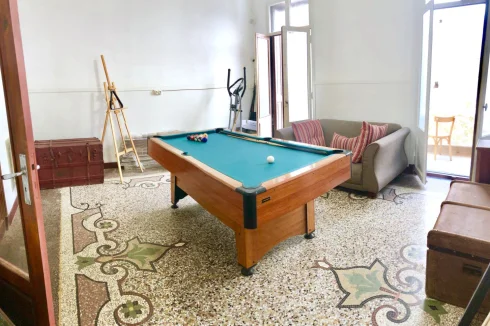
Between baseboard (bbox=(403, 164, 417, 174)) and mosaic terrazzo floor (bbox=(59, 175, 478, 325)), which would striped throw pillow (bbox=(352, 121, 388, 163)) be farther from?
baseboard (bbox=(403, 164, 417, 174))

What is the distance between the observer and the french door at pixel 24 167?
143 cm

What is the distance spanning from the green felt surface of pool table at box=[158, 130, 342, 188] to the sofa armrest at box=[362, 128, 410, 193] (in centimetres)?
113

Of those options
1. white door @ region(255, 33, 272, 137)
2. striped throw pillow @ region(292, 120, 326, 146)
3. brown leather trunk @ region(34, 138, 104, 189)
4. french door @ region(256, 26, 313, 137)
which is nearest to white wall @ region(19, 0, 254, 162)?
white door @ region(255, 33, 272, 137)

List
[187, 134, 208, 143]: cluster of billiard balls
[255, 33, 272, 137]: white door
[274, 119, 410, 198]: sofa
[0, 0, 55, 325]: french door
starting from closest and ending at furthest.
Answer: [0, 0, 55, 325]: french door
[187, 134, 208, 143]: cluster of billiard balls
[274, 119, 410, 198]: sofa
[255, 33, 272, 137]: white door

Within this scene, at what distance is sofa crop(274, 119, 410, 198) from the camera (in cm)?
387

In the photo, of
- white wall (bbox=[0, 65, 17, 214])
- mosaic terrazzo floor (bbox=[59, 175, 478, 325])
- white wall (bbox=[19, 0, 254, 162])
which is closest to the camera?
mosaic terrazzo floor (bbox=[59, 175, 478, 325])

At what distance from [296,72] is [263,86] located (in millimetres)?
1180

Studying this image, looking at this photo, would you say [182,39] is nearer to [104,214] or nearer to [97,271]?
[104,214]

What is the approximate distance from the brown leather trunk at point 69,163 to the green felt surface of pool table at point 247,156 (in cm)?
149

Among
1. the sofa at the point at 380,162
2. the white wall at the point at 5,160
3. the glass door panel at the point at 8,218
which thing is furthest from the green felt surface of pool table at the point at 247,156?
the white wall at the point at 5,160

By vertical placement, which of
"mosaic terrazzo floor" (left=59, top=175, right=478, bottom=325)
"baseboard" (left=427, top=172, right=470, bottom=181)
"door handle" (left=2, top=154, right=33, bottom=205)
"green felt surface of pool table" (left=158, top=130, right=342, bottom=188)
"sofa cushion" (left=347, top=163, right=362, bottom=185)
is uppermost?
"door handle" (left=2, top=154, right=33, bottom=205)

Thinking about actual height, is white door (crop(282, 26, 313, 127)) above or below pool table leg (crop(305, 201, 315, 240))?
above

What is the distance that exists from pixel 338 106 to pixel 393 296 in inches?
148

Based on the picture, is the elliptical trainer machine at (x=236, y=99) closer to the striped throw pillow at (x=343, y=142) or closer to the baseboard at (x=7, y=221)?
the striped throw pillow at (x=343, y=142)
